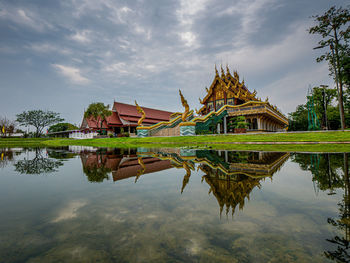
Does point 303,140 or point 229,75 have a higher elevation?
point 229,75

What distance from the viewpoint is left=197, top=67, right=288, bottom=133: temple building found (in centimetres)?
2488

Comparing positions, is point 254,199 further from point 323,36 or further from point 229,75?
point 229,75

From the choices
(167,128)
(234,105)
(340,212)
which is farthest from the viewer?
(234,105)

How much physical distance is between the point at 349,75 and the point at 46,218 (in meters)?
25.8

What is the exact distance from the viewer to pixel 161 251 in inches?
49.4

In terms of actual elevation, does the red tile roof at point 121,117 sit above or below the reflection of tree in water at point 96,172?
above

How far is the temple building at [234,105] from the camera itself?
24.9 m

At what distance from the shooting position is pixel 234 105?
1096 inches

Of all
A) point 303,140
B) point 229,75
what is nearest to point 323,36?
point 303,140

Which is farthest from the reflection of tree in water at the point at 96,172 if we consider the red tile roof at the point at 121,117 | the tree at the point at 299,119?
the tree at the point at 299,119

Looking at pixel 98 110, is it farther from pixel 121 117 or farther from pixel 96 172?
pixel 96 172

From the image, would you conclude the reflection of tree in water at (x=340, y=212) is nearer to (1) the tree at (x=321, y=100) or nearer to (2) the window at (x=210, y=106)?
(2) the window at (x=210, y=106)

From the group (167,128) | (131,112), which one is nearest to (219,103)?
(167,128)

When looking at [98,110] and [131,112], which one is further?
[131,112]
